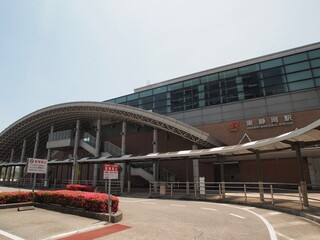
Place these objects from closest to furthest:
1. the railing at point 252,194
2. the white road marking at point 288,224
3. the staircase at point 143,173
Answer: the white road marking at point 288,224, the railing at point 252,194, the staircase at point 143,173

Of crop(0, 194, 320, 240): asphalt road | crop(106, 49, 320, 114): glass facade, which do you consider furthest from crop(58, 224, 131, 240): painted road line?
crop(106, 49, 320, 114): glass facade

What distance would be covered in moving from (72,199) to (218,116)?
70.6ft

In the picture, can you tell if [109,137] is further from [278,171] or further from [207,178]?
[278,171]

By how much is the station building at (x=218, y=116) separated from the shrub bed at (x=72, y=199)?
10628mm

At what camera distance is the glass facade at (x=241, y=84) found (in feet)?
81.1

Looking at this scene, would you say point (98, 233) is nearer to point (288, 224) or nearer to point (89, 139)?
point (288, 224)

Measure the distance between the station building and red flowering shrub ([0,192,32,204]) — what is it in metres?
10.8

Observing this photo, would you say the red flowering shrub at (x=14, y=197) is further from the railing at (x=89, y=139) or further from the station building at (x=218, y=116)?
the railing at (x=89, y=139)

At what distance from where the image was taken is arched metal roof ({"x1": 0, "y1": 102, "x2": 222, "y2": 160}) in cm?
2527

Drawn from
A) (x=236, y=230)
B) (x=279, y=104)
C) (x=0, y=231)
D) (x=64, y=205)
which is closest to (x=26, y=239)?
(x=0, y=231)

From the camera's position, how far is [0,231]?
717 centimetres

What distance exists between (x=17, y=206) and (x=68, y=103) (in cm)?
2349

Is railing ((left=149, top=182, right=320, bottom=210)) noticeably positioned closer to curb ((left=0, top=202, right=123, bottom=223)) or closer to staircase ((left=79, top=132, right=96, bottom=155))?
curb ((left=0, top=202, right=123, bottom=223))

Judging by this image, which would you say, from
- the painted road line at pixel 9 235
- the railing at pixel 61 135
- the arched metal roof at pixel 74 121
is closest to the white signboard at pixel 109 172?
the painted road line at pixel 9 235
